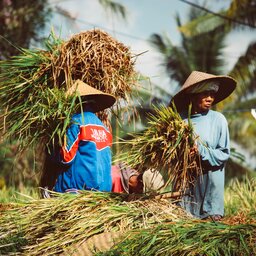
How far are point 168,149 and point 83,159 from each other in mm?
707

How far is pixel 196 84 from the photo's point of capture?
4934 millimetres

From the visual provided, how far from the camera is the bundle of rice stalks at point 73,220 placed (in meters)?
3.92

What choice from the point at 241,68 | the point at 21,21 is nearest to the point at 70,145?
the point at 21,21

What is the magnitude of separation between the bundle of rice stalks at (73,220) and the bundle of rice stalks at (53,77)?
2.23ft

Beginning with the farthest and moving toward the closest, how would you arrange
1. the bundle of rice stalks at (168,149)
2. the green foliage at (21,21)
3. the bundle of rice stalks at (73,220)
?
the green foliage at (21,21) → the bundle of rice stalks at (168,149) → the bundle of rice stalks at (73,220)

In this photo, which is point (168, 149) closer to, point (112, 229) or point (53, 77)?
point (112, 229)

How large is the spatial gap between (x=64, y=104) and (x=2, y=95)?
0.61m

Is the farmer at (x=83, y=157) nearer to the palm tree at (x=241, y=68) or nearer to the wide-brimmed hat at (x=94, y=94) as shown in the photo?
the wide-brimmed hat at (x=94, y=94)

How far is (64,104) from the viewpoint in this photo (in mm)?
4652

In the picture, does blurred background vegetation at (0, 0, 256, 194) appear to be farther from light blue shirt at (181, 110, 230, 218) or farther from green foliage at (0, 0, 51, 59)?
light blue shirt at (181, 110, 230, 218)

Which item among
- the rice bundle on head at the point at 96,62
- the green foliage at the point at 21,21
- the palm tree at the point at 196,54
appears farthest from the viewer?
the palm tree at the point at 196,54

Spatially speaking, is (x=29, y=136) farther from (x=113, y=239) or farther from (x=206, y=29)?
(x=206, y=29)

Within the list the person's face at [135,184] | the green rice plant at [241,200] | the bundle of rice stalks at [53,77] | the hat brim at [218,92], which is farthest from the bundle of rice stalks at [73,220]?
the green rice plant at [241,200]

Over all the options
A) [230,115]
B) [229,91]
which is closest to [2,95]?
[229,91]
